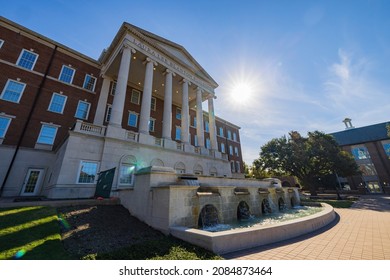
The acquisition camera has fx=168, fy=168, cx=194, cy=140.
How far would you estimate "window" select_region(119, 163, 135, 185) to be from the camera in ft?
51.0

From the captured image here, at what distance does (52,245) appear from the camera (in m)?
4.96

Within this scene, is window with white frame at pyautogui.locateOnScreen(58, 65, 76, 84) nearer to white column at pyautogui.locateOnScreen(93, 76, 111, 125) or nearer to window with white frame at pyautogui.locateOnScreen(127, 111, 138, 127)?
white column at pyautogui.locateOnScreen(93, 76, 111, 125)

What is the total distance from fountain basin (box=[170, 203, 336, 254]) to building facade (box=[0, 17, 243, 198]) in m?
11.6

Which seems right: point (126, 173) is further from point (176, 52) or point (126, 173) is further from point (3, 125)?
point (176, 52)

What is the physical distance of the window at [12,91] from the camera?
17.2 meters

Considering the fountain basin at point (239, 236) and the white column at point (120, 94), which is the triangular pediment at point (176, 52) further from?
the fountain basin at point (239, 236)

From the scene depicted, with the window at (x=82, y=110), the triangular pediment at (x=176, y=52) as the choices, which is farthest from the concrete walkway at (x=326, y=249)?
the triangular pediment at (x=176, y=52)

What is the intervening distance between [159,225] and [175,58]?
23.1 meters

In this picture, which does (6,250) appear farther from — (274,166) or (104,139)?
(274,166)

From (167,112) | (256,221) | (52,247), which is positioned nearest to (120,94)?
(167,112)

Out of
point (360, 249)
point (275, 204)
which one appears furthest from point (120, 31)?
point (360, 249)

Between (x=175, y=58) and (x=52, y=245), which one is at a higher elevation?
(x=175, y=58)

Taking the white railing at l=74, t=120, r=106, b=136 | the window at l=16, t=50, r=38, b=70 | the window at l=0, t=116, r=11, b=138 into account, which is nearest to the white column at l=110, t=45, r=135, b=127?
the white railing at l=74, t=120, r=106, b=136

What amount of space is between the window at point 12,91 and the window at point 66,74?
382 cm
